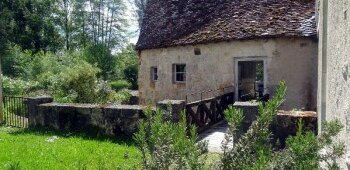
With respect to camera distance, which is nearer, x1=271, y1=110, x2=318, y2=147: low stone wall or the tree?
x1=271, y1=110, x2=318, y2=147: low stone wall

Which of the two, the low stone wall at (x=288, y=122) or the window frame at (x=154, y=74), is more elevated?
the window frame at (x=154, y=74)

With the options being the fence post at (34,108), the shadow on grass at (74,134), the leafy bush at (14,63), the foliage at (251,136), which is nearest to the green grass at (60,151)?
the shadow on grass at (74,134)

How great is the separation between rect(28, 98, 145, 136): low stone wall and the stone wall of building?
13.8 feet

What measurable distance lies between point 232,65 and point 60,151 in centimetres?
793

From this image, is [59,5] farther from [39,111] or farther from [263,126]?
[263,126]

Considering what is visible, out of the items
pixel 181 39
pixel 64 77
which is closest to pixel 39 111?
pixel 64 77

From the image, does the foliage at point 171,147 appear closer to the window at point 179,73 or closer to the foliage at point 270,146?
the foliage at point 270,146

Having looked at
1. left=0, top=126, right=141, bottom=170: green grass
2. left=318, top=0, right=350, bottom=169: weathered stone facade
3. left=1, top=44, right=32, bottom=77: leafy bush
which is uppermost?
left=1, top=44, right=32, bottom=77: leafy bush

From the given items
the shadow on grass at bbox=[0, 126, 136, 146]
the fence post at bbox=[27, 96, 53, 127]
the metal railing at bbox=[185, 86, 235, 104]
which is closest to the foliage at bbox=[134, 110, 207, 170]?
the shadow on grass at bbox=[0, 126, 136, 146]

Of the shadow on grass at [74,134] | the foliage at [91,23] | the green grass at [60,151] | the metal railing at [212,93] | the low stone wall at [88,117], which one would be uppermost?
the foliage at [91,23]

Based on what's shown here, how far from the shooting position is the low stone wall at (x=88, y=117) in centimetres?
900

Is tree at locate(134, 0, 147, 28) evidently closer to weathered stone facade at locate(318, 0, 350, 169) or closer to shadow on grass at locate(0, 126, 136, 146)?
shadow on grass at locate(0, 126, 136, 146)

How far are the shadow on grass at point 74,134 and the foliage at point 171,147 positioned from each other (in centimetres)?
560

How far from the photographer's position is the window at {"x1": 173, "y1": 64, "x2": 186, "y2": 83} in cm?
1627
